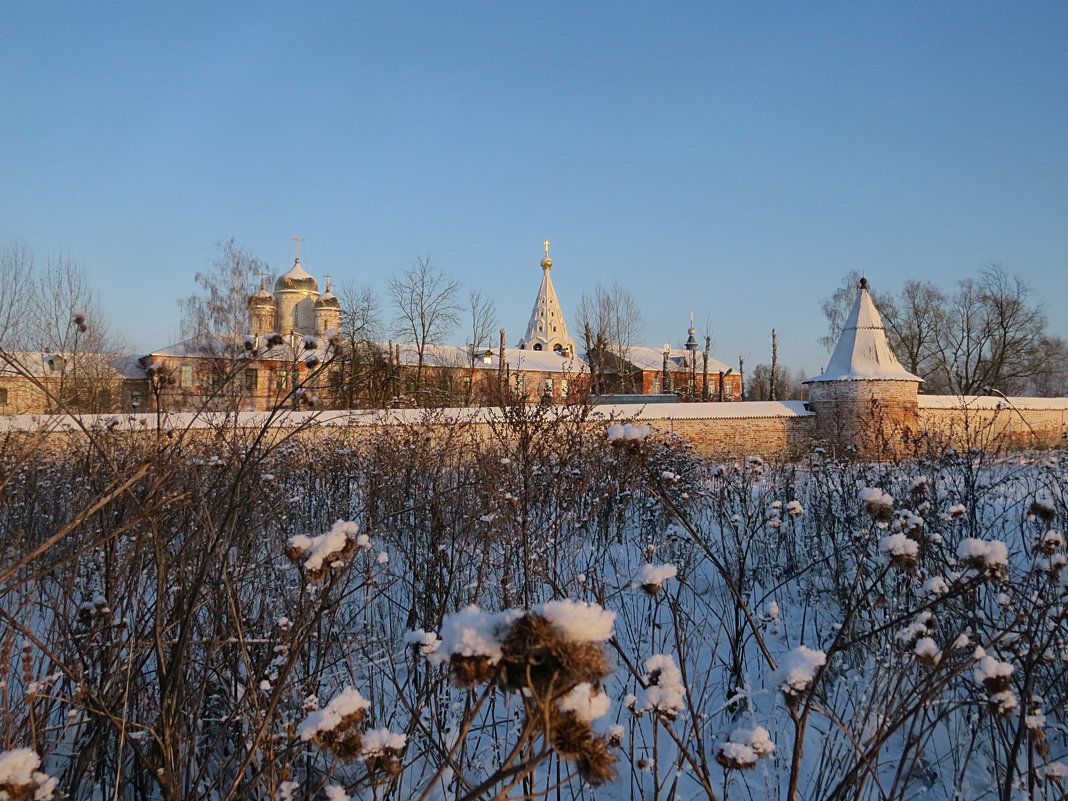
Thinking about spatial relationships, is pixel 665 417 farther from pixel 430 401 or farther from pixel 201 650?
pixel 201 650

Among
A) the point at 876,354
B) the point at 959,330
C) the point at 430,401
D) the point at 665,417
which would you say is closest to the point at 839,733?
the point at 430,401

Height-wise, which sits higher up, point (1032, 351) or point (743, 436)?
point (1032, 351)

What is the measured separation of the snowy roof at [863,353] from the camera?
1734 cm

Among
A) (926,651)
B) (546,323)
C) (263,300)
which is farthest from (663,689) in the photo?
(546,323)

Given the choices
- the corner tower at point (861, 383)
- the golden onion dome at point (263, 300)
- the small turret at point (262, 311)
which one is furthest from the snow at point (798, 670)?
the golden onion dome at point (263, 300)

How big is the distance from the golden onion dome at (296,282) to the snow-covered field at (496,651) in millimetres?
33302

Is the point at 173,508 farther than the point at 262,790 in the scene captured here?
Yes

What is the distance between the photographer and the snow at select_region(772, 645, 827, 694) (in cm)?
129

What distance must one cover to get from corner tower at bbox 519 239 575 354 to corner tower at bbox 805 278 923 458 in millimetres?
30545

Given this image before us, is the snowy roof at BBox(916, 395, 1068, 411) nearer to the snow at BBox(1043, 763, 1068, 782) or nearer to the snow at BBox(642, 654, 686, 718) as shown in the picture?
the snow at BBox(1043, 763, 1068, 782)

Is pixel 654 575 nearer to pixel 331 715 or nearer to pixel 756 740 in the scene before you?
pixel 756 740

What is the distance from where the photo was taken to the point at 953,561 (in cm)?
311

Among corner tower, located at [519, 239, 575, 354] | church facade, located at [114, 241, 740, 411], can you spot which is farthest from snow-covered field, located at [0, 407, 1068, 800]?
corner tower, located at [519, 239, 575, 354]

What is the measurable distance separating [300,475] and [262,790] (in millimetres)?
5473
